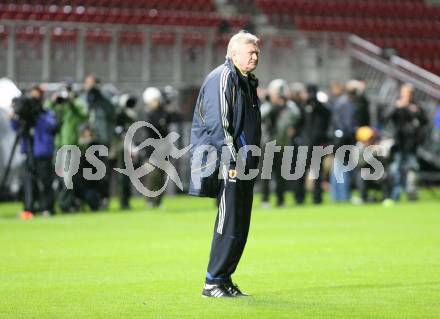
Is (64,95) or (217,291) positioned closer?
(217,291)

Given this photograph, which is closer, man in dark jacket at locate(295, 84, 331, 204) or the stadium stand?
man in dark jacket at locate(295, 84, 331, 204)

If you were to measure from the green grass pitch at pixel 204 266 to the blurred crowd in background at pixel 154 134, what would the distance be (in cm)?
118

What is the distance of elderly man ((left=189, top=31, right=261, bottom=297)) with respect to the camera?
30.6 feet

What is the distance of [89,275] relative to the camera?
1134cm

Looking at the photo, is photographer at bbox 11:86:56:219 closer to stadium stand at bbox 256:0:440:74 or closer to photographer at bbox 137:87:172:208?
photographer at bbox 137:87:172:208

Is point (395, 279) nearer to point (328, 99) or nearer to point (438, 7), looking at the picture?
point (328, 99)

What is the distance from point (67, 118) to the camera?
20875 mm

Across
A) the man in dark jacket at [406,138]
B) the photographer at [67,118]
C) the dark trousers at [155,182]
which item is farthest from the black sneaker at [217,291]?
the man in dark jacket at [406,138]

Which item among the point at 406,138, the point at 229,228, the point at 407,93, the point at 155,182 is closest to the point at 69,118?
the point at 155,182

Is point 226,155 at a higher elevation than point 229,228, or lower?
higher

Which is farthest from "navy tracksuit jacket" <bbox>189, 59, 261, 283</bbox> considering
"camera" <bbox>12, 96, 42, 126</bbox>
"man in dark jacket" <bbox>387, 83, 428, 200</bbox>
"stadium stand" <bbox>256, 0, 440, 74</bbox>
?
"stadium stand" <bbox>256, 0, 440, 74</bbox>

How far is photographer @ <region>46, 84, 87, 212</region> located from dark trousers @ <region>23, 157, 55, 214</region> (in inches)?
27.7

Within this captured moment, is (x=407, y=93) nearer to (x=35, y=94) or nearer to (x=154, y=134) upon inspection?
(x=154, y=134)

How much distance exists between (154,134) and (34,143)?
9.41 feet
